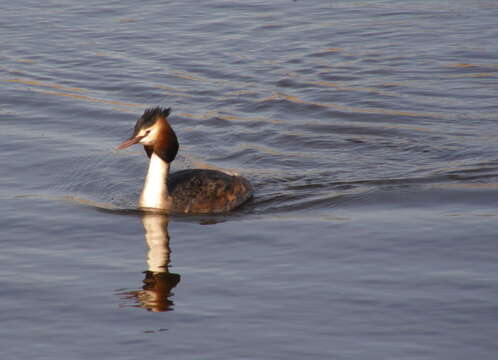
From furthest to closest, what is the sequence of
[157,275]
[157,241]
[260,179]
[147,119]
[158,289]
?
[260,179], [147,119], [157,241], [157,275], [158,289]

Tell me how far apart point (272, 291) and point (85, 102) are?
817 centimetres

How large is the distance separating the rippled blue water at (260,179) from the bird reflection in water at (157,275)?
1.1 inches

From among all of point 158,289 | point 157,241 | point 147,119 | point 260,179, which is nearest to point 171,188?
point 147,119

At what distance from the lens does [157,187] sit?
12.4 metres

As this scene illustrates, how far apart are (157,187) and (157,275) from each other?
7.62 ft

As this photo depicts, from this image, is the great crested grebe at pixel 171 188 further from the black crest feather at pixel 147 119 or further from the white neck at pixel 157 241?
the white neck at pixel 157 241

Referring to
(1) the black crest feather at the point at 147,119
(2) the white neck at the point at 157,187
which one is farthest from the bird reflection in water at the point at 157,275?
(1) the black crest feather at the point at 147,119

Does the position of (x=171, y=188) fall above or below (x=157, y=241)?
above

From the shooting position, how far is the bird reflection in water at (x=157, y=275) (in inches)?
374

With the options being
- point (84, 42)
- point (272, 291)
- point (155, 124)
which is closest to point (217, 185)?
point (155, 124)

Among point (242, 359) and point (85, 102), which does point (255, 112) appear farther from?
point (242, 359)

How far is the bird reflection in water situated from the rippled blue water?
0.09 ft

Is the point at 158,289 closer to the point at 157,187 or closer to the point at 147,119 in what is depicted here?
the point at 157,187

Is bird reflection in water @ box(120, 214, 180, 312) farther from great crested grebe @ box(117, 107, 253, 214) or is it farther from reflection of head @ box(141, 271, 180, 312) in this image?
great crested grebe @ box(117, 107, 253, 214)
